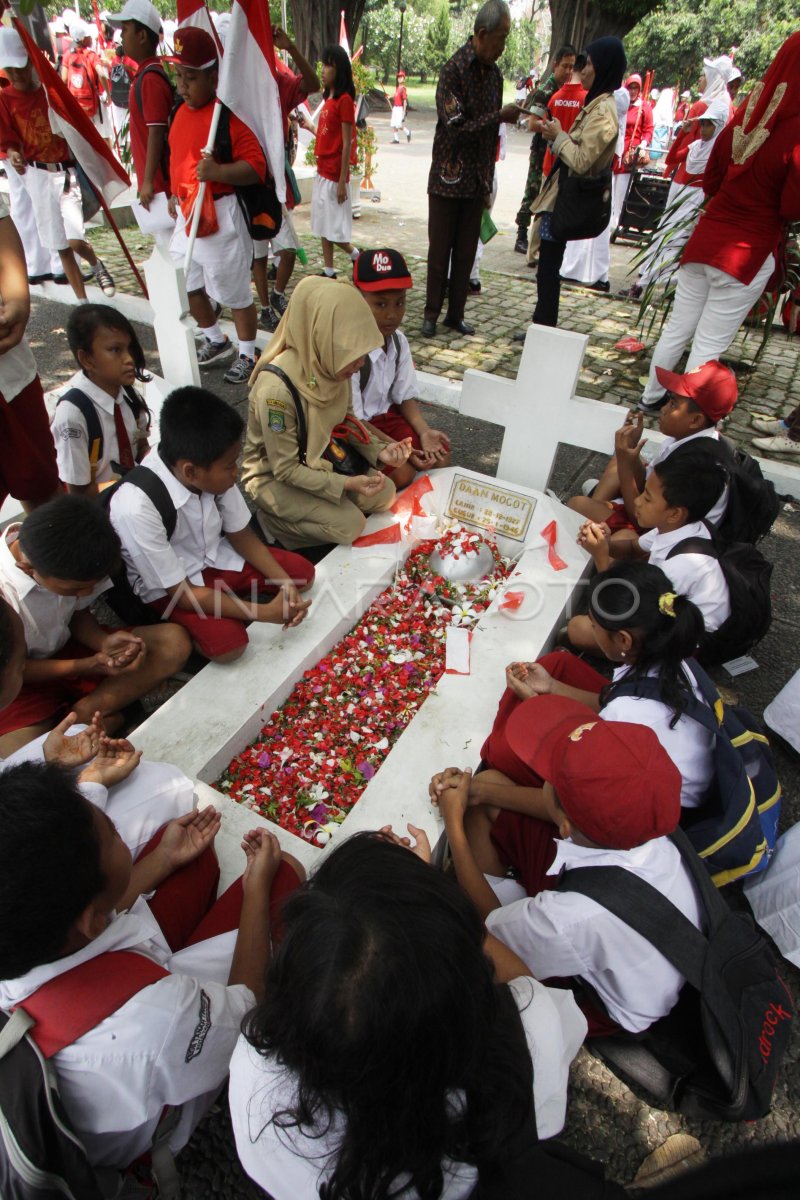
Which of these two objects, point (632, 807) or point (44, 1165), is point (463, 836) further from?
point (44, 1165)

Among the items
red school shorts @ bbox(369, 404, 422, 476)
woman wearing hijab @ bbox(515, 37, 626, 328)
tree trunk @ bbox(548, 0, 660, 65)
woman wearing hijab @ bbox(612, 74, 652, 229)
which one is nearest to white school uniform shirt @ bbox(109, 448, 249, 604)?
red school shorts @ bbox(369, 404, 422, 476)

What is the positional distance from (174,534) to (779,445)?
12.8 feet

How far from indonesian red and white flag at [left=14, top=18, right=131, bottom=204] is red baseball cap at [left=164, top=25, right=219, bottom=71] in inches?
32.7

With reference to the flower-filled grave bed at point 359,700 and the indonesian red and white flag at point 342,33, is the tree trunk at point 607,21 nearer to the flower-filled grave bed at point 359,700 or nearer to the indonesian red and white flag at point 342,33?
the indonesian red and white flag at point 342,33

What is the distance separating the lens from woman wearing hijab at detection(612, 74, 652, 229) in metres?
9.15

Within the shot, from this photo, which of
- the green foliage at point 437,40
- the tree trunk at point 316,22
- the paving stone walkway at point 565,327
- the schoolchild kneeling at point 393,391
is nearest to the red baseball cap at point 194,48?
the schoolchild kneeling at point 393,391

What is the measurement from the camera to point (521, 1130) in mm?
1065

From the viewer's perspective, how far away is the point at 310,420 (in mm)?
2918

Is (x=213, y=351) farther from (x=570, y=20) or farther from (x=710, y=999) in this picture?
(x=570, y=20)

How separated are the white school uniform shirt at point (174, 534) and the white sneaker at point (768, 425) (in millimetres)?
3860

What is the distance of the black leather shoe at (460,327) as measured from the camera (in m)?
5.99

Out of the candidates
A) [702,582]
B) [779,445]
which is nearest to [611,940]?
[702,582]

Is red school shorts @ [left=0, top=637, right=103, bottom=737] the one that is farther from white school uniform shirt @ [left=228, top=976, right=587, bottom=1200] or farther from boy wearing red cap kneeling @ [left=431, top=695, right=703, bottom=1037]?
boy wearing red cap kneeling @ [left=431, top=695, right=703, bottom=1037]

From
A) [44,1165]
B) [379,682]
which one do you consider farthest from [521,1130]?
[379,682]
